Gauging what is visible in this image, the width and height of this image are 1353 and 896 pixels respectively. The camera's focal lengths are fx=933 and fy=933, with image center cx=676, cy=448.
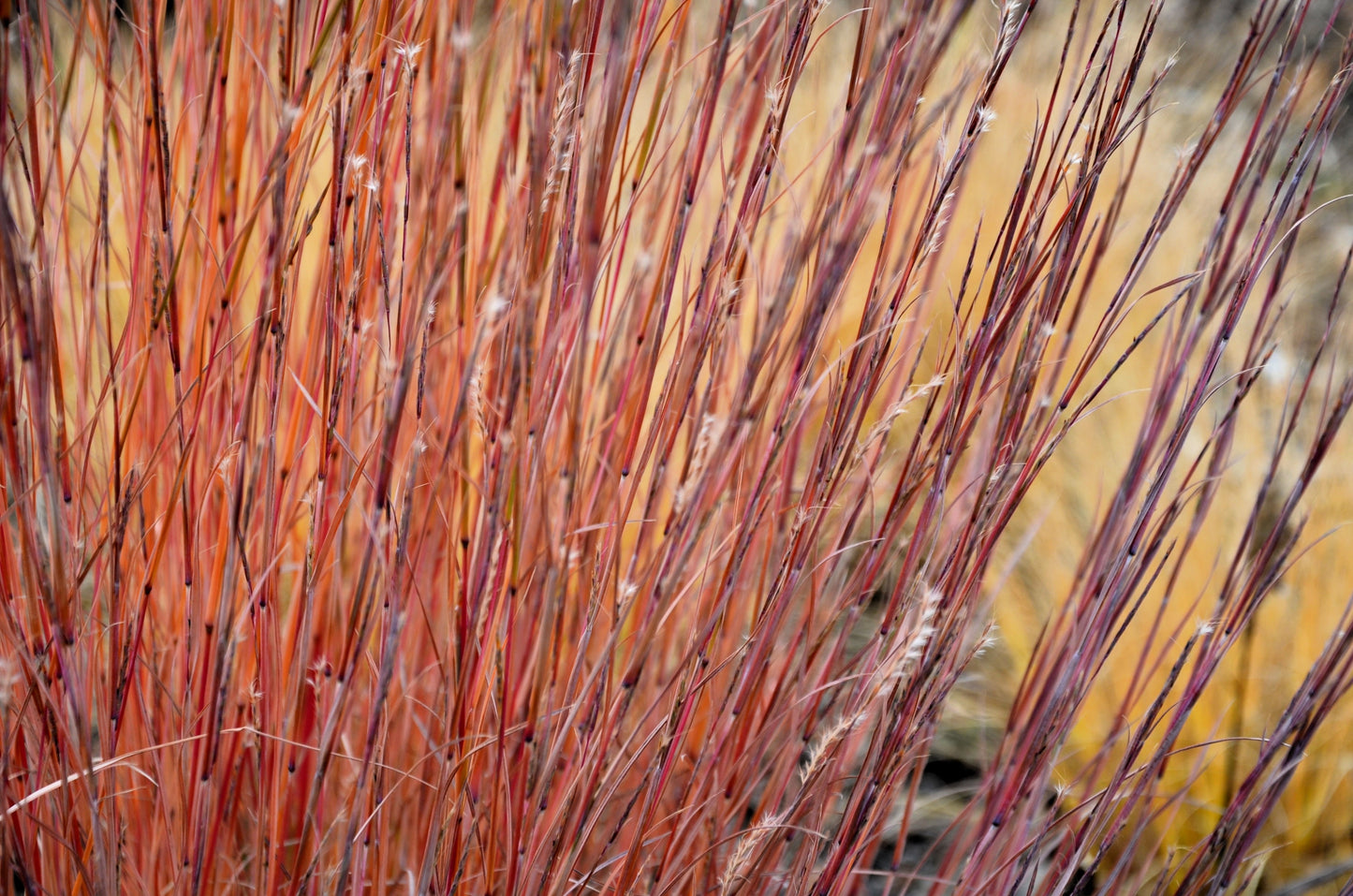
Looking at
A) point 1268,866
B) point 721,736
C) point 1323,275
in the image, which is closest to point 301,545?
point 721,736

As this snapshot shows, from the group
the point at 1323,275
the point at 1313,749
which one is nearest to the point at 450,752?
the point at 1313,749

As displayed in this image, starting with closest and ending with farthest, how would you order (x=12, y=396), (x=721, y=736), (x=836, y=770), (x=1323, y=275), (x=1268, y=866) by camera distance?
1. (x=12, y=396)
2. (x=721, y=736)
3. (x=836, y=770)
4. (x=1268, y=866)
5. (x=1323, y=275)

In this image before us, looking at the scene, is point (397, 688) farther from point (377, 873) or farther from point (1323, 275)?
point (1323, 275)

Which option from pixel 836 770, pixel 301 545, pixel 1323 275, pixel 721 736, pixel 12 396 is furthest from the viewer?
pixel 1323 275

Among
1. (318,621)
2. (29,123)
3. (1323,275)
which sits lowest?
(318,621)

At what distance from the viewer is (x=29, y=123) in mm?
634

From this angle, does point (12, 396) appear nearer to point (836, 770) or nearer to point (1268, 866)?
point (836, 770)

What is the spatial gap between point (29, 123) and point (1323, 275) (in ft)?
12.8

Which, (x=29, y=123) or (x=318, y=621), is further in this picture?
(x=318, y=621)

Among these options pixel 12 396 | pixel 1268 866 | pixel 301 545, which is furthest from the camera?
pixel 1268 866

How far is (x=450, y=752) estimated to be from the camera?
2.29 ft

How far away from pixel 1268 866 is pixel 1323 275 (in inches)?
104

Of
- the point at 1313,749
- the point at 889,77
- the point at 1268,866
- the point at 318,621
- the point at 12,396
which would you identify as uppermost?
the point at 889,77

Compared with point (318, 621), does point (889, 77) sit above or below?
above
